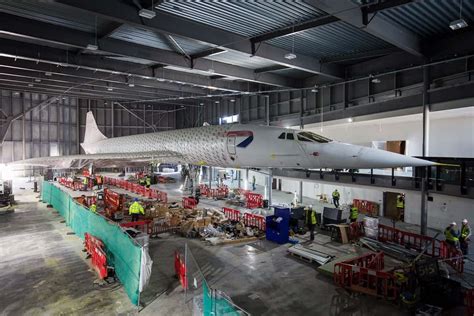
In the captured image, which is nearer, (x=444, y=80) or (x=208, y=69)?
(x=444, y=80)

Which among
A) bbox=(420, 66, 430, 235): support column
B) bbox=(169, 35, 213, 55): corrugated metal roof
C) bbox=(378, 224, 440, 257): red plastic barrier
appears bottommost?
bbox=(378, 224, 440, 257): red plastic barrier

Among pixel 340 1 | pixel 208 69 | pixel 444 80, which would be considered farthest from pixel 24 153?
pixel 444 80

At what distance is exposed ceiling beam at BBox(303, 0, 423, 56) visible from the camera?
29.0ft

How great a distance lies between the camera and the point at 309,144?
10.3 meters

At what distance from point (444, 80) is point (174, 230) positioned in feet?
54.1

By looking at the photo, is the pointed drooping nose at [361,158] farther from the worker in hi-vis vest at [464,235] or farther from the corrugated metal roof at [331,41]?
the corrugated metal roof at [331,41]

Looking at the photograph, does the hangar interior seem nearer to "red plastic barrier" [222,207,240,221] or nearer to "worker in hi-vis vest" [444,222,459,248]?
"worker in hi-vis vest" [444,222,459,248]

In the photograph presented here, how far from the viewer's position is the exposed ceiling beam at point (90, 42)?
12.1 meters

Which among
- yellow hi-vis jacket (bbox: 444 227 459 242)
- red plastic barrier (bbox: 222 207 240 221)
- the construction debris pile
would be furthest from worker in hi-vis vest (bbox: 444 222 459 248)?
red plastic barrier (bbox: 222 207 240 221)

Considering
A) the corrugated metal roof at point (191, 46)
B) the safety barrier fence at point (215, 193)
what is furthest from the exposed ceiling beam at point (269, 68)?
the safety barrier fence at point (215, 193)

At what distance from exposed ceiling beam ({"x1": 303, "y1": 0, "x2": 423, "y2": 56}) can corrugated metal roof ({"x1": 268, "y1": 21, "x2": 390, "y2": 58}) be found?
5.50 ft

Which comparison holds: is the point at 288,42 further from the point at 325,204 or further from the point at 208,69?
the point at 325,204

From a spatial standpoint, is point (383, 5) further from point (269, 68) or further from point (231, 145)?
point (269, 68)

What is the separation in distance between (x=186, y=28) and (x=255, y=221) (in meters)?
10.5
